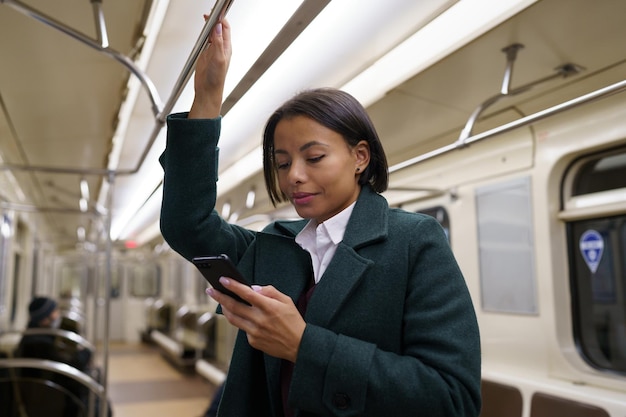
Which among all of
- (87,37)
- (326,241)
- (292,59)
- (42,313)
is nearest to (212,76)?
(326,241)

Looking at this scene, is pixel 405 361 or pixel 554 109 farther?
pixel 554 109

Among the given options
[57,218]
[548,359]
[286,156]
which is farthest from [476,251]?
[57,218]

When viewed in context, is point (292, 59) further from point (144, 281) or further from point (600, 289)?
point (144, 281)

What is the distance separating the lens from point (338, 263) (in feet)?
2.66

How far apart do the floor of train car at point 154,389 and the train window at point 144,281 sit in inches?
153

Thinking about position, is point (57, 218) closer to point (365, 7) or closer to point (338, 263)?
point (365, 7)

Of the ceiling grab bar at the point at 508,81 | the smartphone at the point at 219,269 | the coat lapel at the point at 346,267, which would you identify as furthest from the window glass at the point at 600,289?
the smartphone at the point at 219,269

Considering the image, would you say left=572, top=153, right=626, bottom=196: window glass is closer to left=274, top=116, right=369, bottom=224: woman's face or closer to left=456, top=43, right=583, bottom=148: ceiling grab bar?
left=456, top=43, right=583, bottom=148: ceiling grab bar

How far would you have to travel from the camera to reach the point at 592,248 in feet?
9.30

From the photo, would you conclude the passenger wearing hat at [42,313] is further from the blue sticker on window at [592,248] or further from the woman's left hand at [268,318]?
the woman's left hand at [268,318]

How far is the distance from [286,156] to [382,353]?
332 mm

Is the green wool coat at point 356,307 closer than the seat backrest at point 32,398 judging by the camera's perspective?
Yes

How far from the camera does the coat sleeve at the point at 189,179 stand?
85 centimetres

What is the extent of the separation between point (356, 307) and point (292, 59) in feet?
3.28
